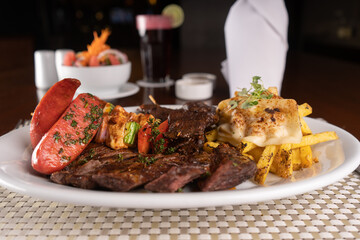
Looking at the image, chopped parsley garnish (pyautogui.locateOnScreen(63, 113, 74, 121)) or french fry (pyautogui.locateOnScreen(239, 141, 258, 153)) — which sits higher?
chopped parsley garnish (pyautogui.locateOnScreen(63, 113, 74, 121))

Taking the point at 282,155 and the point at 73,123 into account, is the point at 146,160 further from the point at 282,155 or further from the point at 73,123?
the point at 282,155

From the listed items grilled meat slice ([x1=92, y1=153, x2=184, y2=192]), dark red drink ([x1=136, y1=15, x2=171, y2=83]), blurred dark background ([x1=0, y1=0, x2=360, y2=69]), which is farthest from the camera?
blurred dark background ([x1=0, y1=0, x2=360, y2=69])

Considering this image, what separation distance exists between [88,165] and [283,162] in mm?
846

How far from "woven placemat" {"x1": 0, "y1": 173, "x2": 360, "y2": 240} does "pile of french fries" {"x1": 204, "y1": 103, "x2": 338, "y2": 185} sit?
136 mm

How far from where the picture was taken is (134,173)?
1279 mm

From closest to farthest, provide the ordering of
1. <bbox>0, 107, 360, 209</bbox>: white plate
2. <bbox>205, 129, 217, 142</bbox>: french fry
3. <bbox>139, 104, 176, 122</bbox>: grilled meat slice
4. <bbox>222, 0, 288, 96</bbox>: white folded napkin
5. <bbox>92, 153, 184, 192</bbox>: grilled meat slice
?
<bbox>0, 107, 360, 209</bbox>: white plate → <bbox>92, 153, 184, 192</bbox>: grilled meat slice → <bbox>205, 129, 217, 142</bbox>: french fry → <bbox>139, 104, 176, 122</bbox>: grilled meat slice → <bbox>222, 0, 288, 96</bbox>: white folded napkin

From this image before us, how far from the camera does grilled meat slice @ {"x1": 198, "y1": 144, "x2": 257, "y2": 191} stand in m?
1.26

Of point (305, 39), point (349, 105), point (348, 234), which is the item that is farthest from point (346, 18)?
point (348, 234)

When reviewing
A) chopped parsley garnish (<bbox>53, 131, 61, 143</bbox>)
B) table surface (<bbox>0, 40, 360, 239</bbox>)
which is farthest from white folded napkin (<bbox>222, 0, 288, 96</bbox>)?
chopped parsley garnish (<bbox>53, 131, 61, 143</bbox>)

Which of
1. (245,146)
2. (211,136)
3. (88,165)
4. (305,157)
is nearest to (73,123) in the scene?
(88,165)

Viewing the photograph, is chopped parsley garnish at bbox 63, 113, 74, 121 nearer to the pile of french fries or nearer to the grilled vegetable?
the grilled vegetable

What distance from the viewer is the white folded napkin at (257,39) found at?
2.79 metres

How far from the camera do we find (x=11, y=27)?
34.8ft

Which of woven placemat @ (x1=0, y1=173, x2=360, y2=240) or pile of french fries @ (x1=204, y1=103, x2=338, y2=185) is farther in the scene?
pile of french fries @ (x1=204, y1=103, x2=338, y2=185)
